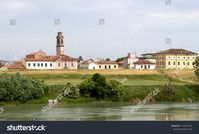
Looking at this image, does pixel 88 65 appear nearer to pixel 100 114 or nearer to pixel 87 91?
pixel 87 91

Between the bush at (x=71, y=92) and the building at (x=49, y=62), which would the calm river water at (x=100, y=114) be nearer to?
the bush at (x=71, y=92)

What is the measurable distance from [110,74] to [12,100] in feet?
90.0

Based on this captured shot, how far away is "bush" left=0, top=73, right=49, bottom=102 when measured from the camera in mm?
52812

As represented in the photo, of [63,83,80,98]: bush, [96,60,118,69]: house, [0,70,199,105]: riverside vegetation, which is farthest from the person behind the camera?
[96,60,118,69]: house

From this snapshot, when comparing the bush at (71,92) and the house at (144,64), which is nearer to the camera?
the bush at (71,92)

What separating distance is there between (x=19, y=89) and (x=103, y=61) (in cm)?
6145

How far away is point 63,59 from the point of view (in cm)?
10244

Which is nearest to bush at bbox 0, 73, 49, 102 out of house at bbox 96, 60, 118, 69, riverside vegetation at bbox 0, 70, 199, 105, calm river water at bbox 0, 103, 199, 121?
riverside vegetation at bbox 0, 70, 199, 105

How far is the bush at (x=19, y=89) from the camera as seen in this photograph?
5281cm

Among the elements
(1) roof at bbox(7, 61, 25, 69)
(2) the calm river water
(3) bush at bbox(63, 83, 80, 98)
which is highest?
(1) roof at bbox(7, 61, 25, 69)

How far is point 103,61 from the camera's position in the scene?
11431 centimetres

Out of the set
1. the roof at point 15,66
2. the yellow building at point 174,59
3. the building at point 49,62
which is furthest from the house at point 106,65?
the roof at point 15,66

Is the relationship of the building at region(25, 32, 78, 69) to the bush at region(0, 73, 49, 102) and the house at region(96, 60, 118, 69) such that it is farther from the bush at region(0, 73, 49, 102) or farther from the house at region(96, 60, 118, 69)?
the bush at region(0, 73, 49, 102)

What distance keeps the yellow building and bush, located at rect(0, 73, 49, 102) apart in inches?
2466
